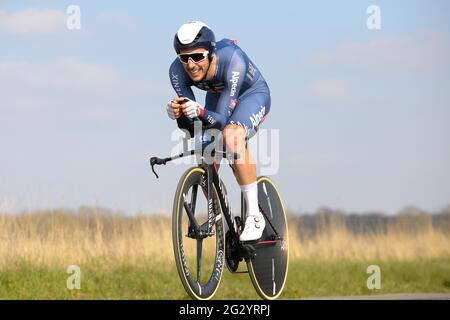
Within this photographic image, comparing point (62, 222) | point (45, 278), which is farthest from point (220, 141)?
point (62, 222)

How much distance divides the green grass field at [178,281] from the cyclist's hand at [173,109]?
677 cm

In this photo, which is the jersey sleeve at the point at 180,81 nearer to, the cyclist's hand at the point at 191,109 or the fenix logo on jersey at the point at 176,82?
the fenix logo on jersey at the point at 176,82

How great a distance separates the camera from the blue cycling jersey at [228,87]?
7.85 m

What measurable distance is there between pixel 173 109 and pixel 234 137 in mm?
745

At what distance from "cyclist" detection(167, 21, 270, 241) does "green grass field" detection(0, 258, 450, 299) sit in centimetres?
569

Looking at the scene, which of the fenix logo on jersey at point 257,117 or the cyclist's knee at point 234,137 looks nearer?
the cyclist's knee at point 234,137

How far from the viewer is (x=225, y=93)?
7867mm

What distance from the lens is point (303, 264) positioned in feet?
64.6

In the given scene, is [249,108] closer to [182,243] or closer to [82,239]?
[182,243]

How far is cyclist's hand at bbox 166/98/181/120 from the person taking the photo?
23.6ft

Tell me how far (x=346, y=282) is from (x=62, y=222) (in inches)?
252

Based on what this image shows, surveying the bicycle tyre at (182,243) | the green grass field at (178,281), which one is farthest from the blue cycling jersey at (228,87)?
the green grass field at (178,281)

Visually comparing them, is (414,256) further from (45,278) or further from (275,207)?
(275,207)

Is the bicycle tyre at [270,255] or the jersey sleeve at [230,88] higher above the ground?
the jersey sleeve at [230,88]
